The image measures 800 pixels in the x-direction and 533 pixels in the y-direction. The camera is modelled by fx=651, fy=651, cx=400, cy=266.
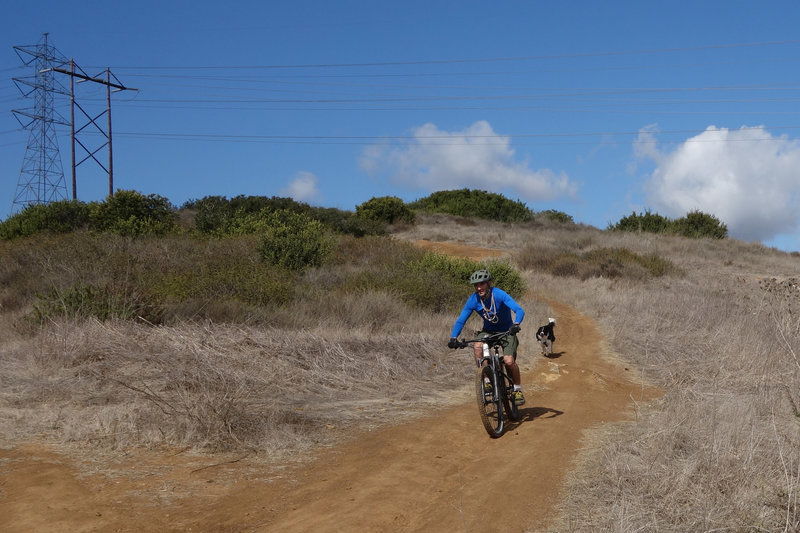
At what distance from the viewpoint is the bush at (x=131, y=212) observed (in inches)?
990

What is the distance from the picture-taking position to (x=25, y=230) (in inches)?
1027

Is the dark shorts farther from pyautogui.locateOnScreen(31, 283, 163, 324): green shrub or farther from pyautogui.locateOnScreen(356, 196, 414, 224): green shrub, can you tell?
pyautogui.locateOnScreen(356, 196, 414, 224): green shrub

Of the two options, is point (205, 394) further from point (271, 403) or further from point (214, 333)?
point (214, 333)

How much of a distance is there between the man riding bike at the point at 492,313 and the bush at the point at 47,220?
22570mm

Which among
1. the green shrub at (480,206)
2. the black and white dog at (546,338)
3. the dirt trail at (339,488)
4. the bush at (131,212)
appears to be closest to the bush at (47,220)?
the bush at (131,212)

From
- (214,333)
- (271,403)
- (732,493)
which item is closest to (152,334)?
(214,333)

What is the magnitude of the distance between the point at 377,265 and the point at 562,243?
17.4 metres

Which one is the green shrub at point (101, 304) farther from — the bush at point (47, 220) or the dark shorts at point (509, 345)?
the bush at point (47, 220)

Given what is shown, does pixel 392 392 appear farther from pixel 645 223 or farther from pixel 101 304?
pixel 645 223

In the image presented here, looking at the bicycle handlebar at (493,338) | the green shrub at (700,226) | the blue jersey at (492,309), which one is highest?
the green shrub at (700,226)

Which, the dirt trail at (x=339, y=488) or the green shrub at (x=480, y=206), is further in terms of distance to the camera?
the green shrub at (x=480, y=206)

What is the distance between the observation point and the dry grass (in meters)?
5.01

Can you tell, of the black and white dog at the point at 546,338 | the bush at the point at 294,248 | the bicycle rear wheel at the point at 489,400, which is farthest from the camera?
the bush at the point at 294,248

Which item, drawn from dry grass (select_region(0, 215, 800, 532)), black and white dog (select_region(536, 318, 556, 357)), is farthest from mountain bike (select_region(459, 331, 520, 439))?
black and white dog (select_region(536, 318, 556, 357))
